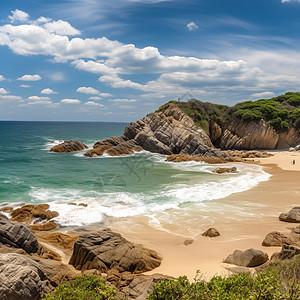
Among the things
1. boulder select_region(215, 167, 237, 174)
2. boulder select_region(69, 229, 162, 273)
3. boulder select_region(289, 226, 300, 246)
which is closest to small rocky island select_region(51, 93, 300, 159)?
boulder select_region(215, 167, 237, 174)

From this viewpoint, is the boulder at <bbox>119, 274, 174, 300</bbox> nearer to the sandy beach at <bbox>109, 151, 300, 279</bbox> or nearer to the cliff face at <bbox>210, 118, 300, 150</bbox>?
the sandy beach at <bbox>109, 151, 300, 279</bbox>

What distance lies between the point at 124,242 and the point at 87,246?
1629 millimetres

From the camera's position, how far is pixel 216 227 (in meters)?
15.4

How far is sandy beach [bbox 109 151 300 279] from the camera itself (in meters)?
11.1

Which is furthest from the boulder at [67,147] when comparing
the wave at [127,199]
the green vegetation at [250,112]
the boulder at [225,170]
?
the boulder at [225,170]

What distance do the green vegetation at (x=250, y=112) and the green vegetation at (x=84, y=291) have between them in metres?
48.8

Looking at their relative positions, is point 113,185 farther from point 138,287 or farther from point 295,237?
point 138,287

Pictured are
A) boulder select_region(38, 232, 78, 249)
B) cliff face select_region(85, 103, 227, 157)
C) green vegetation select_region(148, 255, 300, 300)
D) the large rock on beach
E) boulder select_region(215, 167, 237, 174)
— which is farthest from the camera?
cliff face select_region(85, 103, 227, 157)

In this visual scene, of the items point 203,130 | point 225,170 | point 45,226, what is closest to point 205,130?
point 203,130

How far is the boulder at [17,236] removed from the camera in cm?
1036

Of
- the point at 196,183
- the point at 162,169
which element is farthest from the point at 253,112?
the point at 196,183

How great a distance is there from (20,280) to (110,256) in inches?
170

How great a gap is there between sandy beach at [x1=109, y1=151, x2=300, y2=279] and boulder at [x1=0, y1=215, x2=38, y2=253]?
16.5ft

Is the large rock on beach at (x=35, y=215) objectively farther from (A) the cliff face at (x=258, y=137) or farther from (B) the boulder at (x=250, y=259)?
(A) the cliff face at (x=258, y=137)
